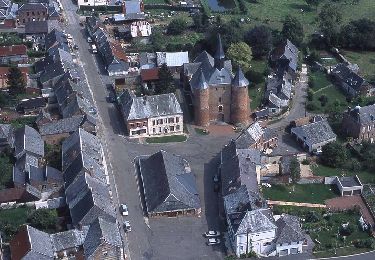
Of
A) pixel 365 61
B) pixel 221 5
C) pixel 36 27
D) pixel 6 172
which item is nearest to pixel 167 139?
pixel 6 172

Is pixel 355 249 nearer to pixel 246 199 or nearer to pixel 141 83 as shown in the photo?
pixel 246 199

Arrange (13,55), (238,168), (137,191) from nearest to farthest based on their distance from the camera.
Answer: (238,168), (137,191), (13,55)

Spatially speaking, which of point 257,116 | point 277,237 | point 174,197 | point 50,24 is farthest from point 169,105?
point 50,24

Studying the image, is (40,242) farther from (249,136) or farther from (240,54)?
(240,54)

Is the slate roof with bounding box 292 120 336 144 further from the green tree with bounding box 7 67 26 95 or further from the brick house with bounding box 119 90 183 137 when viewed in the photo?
the green tree with bounding box 7 67 26 95

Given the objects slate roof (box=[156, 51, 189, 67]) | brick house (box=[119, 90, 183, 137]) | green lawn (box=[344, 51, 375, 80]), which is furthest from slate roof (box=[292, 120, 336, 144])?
slate roof (box=[156, 51, 189, 67])
